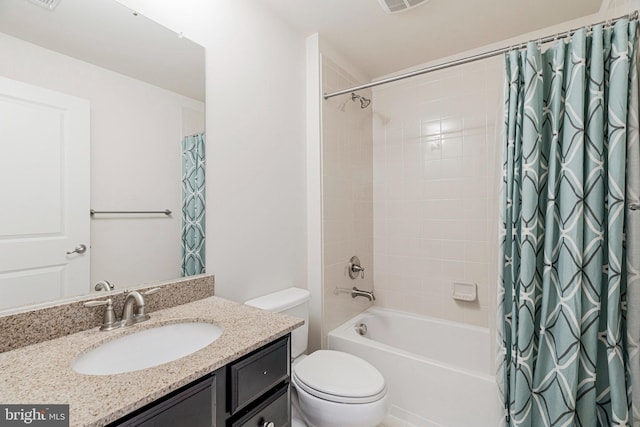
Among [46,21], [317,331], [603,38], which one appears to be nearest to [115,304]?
[46,21]

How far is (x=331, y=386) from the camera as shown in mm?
1349

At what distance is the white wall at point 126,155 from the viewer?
0.96 metres

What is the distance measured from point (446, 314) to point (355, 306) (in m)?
0.71

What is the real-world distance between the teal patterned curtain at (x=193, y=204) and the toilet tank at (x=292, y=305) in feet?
1.19

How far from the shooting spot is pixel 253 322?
1046 millimetres

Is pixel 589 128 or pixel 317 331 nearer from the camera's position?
pixel 589 128

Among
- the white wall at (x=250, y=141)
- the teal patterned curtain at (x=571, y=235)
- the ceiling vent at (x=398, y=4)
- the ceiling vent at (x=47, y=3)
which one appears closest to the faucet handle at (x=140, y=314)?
the white wall at (x=250, y=141)

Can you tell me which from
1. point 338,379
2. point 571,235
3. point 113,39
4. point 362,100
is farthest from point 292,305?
point 362,100

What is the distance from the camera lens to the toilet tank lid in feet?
4.92

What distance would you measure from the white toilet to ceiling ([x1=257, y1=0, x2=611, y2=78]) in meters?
1.69

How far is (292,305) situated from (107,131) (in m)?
1.15

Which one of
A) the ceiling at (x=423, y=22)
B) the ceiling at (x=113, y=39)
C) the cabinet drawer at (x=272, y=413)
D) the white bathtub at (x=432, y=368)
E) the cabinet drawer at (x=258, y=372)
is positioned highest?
the ceiling at (x=423, y=22)

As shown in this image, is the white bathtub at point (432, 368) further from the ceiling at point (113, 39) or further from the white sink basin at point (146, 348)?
the ceiling at point (113, 39)

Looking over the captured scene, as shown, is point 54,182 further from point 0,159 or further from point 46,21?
point 46,21
